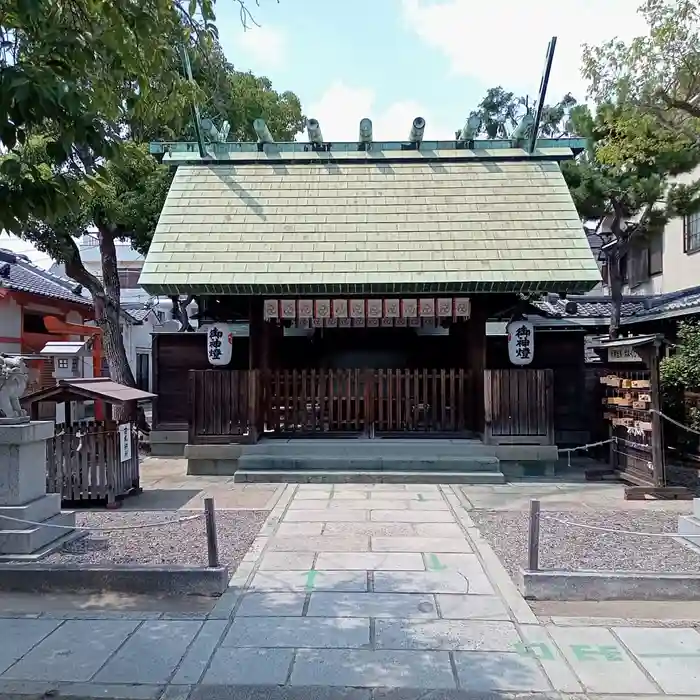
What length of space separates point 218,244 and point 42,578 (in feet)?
23.8

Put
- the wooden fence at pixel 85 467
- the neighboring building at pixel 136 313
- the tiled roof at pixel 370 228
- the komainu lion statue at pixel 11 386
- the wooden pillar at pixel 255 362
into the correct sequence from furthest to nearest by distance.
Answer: the neighboring building at pixel 136 313 → the wooden pillar at pixel 255 362 → the tiled roof at pixel 370 228 → the wooden fence at pixel 85 467 → the komainu lion statue at pixel 11 386

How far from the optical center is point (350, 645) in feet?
15.0

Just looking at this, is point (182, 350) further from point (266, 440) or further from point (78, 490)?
point (78, 490)

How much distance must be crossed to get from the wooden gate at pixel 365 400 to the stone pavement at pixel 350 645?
217 inches

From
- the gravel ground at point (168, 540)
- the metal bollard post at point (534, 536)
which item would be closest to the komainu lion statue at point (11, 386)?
the gravel ground at point (168, 540)

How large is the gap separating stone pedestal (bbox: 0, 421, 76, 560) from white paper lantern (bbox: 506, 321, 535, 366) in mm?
8039

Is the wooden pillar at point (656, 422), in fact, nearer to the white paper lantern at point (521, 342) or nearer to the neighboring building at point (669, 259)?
the white paper lantern at point (521, 342)

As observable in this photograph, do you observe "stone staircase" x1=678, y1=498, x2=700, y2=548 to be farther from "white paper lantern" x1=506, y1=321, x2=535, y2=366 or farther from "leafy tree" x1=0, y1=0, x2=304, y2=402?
"leafy tree" x1=0, y1=0, x2=304, y2=402

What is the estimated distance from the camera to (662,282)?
768 inches

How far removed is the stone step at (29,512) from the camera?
6277 millimetres

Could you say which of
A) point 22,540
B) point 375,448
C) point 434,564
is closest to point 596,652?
point 434,564

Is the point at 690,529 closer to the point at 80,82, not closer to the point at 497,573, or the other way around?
the point at 497,573

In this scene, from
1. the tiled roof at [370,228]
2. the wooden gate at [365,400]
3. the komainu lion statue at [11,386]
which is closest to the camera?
the komainu lion statue at [11,386]

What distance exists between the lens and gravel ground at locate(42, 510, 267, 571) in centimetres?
636
